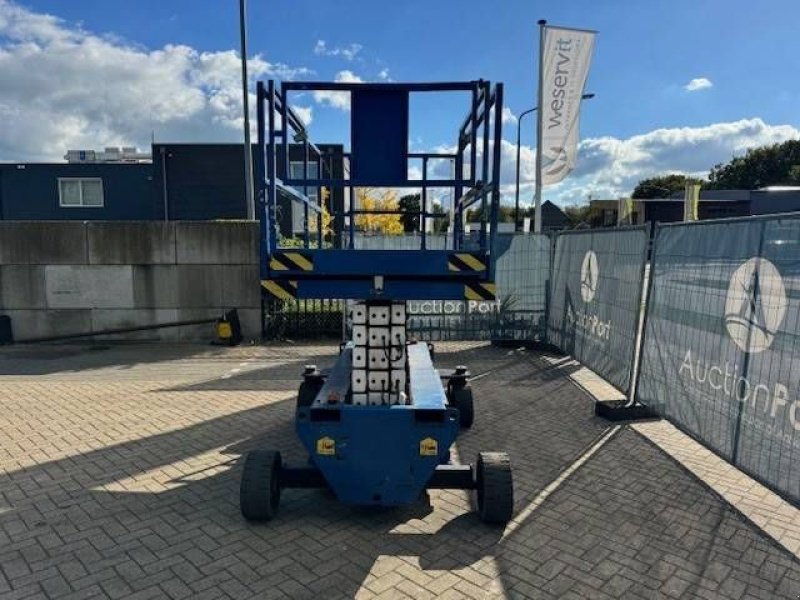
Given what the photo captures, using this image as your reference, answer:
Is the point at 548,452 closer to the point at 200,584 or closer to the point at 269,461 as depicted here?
the point at 269,461

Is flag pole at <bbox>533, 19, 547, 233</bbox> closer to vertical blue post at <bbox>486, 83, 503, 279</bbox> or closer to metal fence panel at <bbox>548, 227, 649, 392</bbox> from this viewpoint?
metal fence panel at <bbox>548, 227, 649, 392</bbox>

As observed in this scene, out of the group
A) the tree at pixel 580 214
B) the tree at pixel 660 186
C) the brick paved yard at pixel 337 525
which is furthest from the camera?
the tree at pixel 660 186

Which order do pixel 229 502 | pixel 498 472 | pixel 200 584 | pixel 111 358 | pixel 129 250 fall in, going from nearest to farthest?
pixel 200 584, pixel 498 472, pixel 229 502, pixel 111 358, pixel 129 250

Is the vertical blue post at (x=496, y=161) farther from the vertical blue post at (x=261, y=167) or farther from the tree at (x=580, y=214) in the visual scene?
the tree at (x=580, y=214)

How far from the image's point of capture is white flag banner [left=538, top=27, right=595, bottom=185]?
1205 cm

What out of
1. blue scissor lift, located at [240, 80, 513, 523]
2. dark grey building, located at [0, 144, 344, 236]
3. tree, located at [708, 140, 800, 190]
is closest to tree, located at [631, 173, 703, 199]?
tree, located at [708, 140, 800, 190]

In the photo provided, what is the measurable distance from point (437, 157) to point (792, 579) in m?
4.56

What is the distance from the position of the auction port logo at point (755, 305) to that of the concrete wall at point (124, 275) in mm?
7969

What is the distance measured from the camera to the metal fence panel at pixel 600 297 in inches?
250

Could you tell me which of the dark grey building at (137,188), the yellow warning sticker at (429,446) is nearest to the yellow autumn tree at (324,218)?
the yellow warning sticker at (429,446)

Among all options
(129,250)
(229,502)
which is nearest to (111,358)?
(129,250)

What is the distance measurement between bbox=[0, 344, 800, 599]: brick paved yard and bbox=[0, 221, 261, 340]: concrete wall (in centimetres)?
410

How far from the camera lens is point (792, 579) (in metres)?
3.29

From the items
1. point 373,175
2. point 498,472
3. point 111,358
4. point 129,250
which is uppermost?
point 373,175
